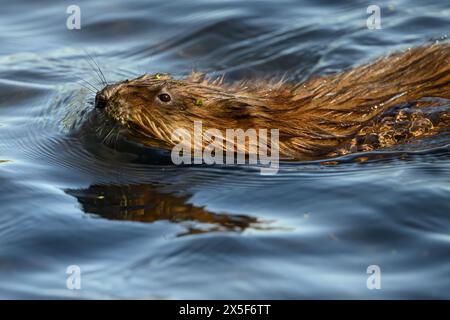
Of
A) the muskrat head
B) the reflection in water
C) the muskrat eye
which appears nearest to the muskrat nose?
the muskrat head

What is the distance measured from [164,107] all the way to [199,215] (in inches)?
45.3

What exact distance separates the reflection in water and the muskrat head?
535 mm

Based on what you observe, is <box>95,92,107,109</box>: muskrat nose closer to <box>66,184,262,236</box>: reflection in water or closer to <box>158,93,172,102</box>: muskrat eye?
<box>158,93,172,102</box>: muskrat eye

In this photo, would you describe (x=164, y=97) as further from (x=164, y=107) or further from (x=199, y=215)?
(x=199, y=215)

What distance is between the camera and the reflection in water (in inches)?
229

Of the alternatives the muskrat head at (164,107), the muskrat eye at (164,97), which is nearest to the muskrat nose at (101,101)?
the muskrat head at (164,107)

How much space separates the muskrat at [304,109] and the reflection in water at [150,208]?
23.7 inches

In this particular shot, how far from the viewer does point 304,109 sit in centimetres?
720

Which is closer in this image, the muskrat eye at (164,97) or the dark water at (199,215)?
the dark water at (199,215)

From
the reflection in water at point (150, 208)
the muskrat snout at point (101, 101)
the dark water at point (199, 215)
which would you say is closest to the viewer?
the dark water at point (199, 215)

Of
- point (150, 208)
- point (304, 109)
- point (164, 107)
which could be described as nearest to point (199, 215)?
point (150, 208)

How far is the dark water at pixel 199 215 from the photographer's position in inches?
205

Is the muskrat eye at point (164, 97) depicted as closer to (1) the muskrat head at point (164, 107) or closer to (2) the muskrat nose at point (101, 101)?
(1) the muskrat head at point (164, 107)

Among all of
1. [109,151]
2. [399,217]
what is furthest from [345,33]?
[399,217]
